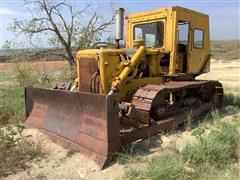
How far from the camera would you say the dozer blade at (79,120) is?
5.21 metres

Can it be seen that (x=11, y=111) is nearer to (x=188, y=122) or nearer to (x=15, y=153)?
(x=15, y=153)

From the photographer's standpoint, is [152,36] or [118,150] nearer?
[118,150]

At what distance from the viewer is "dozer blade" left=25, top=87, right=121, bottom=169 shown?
17.1ft

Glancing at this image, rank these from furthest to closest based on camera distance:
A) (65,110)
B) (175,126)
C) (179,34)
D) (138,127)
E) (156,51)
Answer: (179,34)
(156,51)
(175,126)
(65,110)
(138,127)

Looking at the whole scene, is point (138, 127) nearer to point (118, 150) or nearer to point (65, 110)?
point (118, 150)

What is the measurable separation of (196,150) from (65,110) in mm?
2628

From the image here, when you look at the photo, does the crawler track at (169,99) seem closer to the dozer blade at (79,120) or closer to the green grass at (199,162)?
the dozer blade at (79,120)

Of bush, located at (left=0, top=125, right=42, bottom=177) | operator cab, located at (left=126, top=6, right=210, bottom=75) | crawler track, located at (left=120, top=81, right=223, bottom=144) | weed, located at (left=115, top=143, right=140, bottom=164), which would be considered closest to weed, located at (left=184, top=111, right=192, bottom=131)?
crawler track, located at (left=120, top=81, right=223, bottom=144)

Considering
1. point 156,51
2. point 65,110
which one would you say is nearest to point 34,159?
point 65,110

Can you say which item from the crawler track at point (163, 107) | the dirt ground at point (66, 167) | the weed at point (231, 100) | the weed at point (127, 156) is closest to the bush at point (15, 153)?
the dirt ground at point (66, 167)

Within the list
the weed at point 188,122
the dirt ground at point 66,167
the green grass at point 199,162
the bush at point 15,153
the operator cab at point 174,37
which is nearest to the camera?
the green grass at point 199,162

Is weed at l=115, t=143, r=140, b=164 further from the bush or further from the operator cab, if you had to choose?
the operator cab

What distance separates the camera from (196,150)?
5.00m

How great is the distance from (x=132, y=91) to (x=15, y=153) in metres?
2.60
